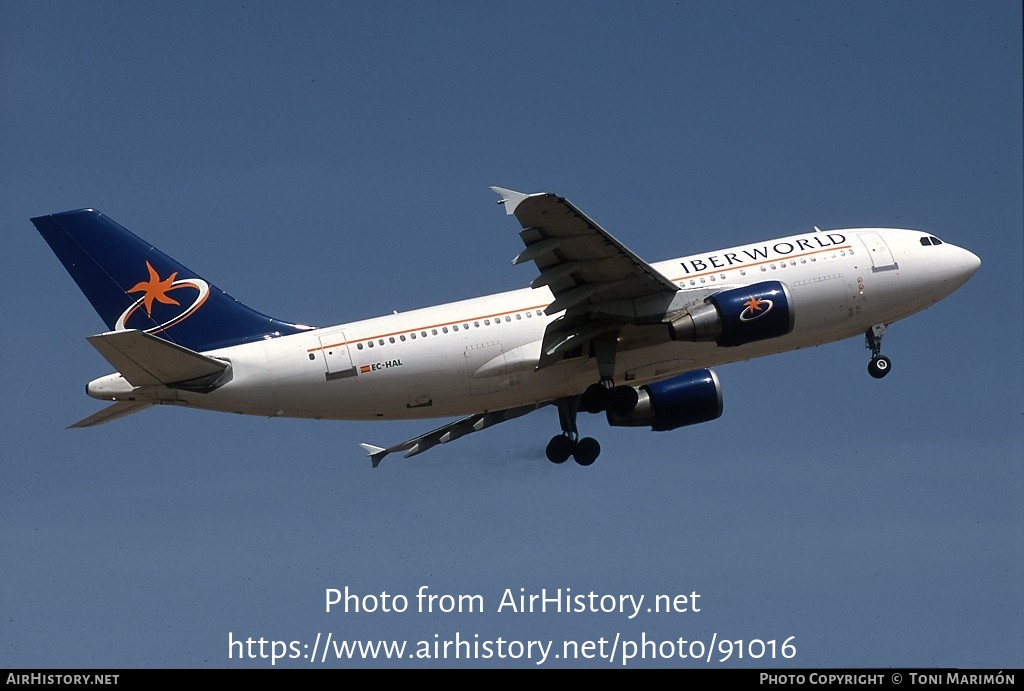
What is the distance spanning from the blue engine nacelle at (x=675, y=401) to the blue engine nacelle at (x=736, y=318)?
5554 millimetres

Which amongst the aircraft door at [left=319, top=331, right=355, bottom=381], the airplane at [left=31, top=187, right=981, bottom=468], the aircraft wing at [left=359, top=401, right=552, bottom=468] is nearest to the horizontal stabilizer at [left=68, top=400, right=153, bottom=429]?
the airplane at [left=31, top=187, right=981, bottom=468]

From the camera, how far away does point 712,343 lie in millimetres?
44844

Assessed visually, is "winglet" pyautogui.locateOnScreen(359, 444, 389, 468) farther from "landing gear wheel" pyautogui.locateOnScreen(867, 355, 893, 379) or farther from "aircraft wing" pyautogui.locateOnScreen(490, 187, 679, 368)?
"landing gear wheel" pyautogui.locateOnScreen(867, 355, 893, 379)

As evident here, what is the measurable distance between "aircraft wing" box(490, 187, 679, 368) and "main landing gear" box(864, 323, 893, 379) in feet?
26.9

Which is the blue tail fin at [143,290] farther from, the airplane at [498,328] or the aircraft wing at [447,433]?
the aircraft wing at [447,433]

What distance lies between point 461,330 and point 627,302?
17.1 ft

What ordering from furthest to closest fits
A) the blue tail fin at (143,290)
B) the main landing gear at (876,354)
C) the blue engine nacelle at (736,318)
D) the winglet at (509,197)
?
the main landing gear at (876,354), the blue engine nacelle at (736,318), the blue tail fin at (143,290), the winglet at (509,197)

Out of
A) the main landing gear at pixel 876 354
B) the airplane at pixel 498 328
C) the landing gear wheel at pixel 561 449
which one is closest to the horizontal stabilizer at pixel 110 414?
the airplane at pixel 498 328

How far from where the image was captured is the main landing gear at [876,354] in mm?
48000

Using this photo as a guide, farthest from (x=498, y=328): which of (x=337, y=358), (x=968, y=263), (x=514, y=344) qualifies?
(x=968, y=263)

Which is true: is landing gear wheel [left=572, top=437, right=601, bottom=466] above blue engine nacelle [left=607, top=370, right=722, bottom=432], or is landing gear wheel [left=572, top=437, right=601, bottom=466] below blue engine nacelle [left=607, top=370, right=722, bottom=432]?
below

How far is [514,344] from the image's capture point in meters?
43.9

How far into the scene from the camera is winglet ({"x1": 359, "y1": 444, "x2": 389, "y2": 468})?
50.8 metres

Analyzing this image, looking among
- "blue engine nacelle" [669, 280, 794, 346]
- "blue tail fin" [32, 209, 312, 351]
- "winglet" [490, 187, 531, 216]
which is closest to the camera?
"winglet" [490, 187, 531, 216]
